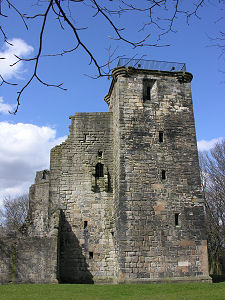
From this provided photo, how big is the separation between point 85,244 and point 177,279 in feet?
13.9

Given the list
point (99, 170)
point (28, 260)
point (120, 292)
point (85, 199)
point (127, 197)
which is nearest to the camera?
point (120, 292)

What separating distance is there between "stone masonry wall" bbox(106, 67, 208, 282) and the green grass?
41.4 inches

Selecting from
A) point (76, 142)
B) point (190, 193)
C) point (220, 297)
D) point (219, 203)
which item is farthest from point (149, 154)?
point (219, 203)

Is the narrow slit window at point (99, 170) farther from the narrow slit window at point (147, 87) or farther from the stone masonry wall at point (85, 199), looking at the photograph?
the narrow slit window at point (147, 87)

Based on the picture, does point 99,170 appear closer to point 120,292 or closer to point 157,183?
point 157,183

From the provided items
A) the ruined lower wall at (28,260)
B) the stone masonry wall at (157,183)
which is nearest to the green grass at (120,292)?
the ruined lower wall at (28,260)

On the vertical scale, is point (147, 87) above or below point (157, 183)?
above

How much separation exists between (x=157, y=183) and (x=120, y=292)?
5.04 metres

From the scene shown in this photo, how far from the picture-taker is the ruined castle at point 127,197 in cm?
1299

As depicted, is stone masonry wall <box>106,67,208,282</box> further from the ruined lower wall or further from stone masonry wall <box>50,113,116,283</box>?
the ruined lower wall

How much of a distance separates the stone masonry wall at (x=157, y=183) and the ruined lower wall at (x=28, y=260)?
2.73 metres

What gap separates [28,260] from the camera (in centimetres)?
1292

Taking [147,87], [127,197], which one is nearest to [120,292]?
[127,197]

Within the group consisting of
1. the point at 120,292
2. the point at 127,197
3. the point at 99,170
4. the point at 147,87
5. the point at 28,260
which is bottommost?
the point at 120,292
